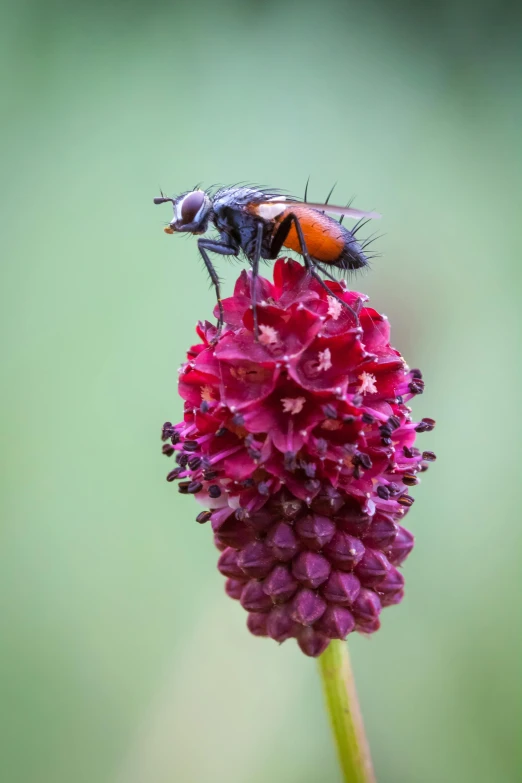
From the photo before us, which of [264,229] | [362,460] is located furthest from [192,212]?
[362,460]

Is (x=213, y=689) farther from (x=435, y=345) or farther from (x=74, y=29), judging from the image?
(x=74, y=29)

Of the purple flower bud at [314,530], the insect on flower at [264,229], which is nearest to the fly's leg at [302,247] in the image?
the insect on flower at [264,229]

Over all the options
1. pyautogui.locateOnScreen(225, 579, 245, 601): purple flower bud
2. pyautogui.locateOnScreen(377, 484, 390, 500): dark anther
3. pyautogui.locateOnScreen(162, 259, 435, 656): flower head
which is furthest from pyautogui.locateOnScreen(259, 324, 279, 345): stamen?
pyautogui.locateOnScreen(225, 579, 245, 601): purple flower bud

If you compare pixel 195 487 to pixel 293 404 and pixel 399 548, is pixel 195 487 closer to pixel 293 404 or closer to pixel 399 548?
pixel 293 404

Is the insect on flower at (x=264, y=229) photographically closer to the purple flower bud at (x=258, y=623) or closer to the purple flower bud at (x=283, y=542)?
the purple flower bud at (x=283, y=542)

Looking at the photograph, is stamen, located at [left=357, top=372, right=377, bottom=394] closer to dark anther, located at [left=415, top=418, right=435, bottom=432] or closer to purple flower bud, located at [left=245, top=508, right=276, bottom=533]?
dark anther, located at [left=415, top=418, right=435, bottom=432]

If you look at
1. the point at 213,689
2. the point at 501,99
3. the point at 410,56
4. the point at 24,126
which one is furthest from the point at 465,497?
the point at 24,126
